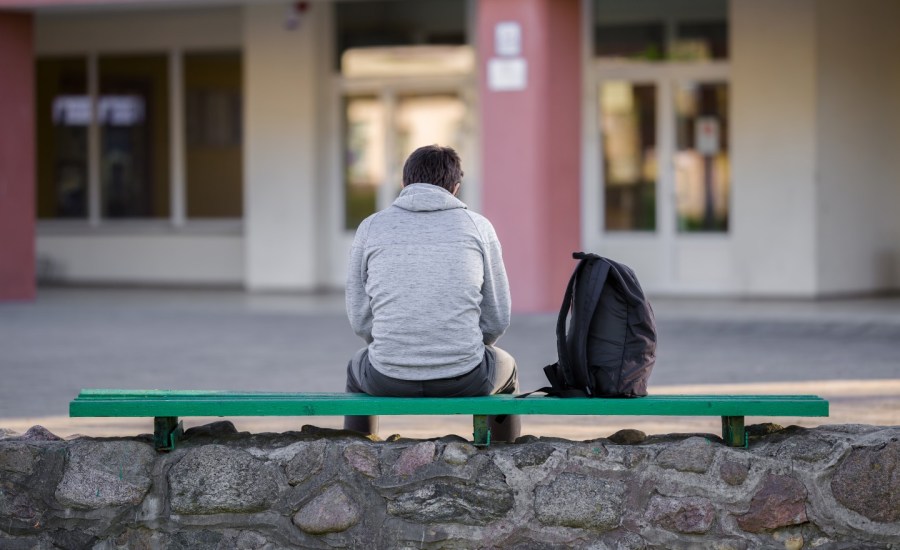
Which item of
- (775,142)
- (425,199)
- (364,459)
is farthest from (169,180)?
(364,459)

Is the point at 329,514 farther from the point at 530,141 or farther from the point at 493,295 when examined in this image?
the point at 530,141

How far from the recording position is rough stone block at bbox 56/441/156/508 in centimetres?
494

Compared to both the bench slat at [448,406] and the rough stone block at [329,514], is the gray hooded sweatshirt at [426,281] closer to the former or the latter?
the bench slat at [448,406]

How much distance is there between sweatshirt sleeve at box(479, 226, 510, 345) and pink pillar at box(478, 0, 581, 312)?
316 inches

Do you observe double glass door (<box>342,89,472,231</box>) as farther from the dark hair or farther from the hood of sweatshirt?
the hood of sweatshirt

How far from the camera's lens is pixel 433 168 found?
17.0 feet

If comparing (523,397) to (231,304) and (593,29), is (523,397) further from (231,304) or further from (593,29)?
(593,29)

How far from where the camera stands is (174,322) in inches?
518

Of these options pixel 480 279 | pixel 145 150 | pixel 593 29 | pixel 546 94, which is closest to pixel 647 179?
pixel 593 29

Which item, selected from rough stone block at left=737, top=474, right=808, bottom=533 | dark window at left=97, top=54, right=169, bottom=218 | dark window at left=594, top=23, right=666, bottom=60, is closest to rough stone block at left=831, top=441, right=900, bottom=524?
rough stone block at left=737, top=474, right=808, bottom=533

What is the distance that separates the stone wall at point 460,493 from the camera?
4750 mm

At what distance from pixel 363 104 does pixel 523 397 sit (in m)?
12.4

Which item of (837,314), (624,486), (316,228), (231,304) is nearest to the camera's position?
(624,486)

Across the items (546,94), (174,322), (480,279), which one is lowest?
(174,322)
